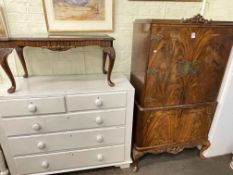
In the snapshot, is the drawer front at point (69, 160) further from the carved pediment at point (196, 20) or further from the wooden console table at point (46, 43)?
the carved pediment at point (196, 20)

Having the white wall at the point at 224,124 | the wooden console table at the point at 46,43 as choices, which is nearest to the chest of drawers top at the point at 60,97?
the wooden console table at the point at 46,43

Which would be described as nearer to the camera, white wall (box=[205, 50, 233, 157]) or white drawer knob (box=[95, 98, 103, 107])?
white drawer knob (box=[95, 98, 103, 107])

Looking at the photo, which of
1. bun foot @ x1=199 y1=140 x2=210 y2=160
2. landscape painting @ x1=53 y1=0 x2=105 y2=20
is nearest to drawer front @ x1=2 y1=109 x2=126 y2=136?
landscape painting @ x1=53 y1=0 x2=105 y2=20

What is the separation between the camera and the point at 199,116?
163 cm

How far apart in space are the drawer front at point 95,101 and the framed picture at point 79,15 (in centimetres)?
65

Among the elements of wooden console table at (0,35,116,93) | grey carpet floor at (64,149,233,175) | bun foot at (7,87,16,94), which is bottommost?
grey carpet floor at (64,149,233,175)

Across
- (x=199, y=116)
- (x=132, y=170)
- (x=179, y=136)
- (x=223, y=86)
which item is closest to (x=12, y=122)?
(x=132, y=170)

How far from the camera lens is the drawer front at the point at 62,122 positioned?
1288 mm

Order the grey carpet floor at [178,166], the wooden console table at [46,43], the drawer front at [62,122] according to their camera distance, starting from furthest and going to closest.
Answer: the grey carpet floor at [178,166] < the drawer front at [62,122] < the wooden console table at [46,43]

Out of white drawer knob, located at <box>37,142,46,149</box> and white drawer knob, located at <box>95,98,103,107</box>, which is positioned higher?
white drawer knob, located at <box>95,98,103,107</box>

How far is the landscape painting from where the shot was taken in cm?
143

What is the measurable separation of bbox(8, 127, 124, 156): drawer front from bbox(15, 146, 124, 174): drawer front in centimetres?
7

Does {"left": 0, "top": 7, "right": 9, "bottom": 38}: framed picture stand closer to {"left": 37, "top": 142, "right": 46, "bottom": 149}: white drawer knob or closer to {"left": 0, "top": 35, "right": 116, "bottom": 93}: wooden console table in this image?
{"left": 0, "top": 35, "right": 116, "bottom": 93}: wooden console table

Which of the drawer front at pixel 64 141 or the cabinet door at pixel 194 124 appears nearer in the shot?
the drawer front at pixel 64 141
